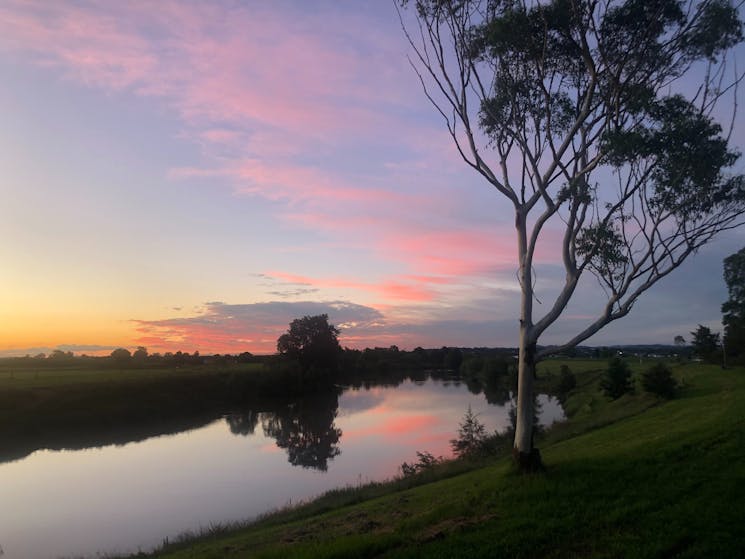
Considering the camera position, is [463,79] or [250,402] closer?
[463,79]

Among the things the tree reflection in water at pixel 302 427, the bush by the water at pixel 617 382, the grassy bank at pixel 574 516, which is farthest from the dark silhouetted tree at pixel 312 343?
the grassy bank at pixel 574 516

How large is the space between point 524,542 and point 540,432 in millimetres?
23268

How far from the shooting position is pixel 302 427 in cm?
4534

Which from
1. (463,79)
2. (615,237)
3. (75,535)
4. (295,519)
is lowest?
(75,535)

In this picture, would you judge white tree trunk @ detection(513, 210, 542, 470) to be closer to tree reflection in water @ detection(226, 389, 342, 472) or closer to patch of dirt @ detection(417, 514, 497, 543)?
patch of dirt @ detection(417, 514, 497, 543)

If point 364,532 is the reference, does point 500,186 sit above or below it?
above

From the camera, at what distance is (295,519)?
50.9ft

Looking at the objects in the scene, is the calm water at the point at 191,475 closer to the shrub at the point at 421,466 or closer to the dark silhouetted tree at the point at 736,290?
the shrub at the point at 421,466

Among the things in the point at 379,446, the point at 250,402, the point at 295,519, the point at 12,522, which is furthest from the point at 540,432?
the point at 250,402

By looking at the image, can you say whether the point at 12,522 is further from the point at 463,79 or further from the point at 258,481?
the point at 463,79

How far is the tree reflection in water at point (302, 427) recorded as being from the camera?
32.8 m

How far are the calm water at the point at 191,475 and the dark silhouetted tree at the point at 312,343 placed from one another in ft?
120

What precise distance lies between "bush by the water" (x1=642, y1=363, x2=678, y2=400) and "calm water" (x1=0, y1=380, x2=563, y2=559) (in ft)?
34.9

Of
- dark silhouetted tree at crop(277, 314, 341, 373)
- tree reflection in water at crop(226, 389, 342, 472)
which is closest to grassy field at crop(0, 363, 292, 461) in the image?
tree reflection in water at crop(226, 389, 342, 472)
